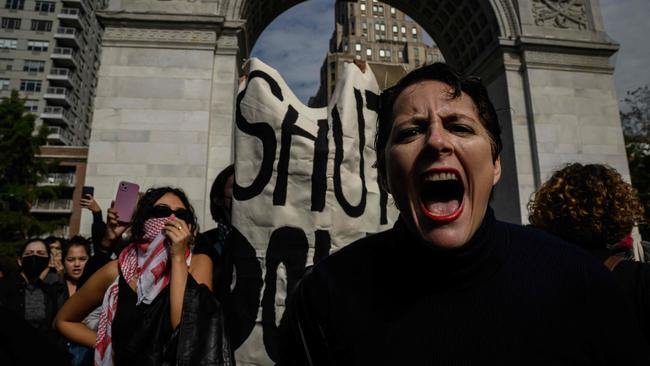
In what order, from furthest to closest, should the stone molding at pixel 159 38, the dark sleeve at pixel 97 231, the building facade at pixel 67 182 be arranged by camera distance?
the building facade at pixel 67 182
the stone molding at pixel 159 38
the dark sleeve at pixel 97 231

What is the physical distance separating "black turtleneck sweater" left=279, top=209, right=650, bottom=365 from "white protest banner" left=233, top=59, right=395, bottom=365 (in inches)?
43.1

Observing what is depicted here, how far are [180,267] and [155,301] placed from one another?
0.77 ft

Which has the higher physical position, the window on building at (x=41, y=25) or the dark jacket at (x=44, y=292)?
the window on building at (x=41, y=25)

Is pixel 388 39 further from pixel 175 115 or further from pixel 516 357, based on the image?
pixel 516 357

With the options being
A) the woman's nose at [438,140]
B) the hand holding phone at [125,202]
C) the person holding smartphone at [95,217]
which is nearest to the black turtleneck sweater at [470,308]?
the woman's nose at [438,140]

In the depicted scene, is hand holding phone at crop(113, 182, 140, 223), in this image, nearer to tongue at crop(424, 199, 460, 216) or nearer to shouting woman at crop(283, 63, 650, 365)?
shouting woman at crop(283, 63, 650, 365)

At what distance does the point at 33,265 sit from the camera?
17.5 ft

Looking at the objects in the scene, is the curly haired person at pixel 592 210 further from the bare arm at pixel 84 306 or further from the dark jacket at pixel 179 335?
the bare arm at pixel 84 306

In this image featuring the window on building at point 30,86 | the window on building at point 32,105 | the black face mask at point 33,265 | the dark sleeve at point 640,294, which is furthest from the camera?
the window on building at point 30,86

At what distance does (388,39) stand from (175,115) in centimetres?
8494

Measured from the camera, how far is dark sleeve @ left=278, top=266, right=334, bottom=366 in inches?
48.3

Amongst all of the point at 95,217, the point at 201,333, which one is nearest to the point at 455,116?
the point at 201,333

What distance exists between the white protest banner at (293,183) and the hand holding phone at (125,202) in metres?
1.44

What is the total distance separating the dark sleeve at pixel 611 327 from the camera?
1076mm
